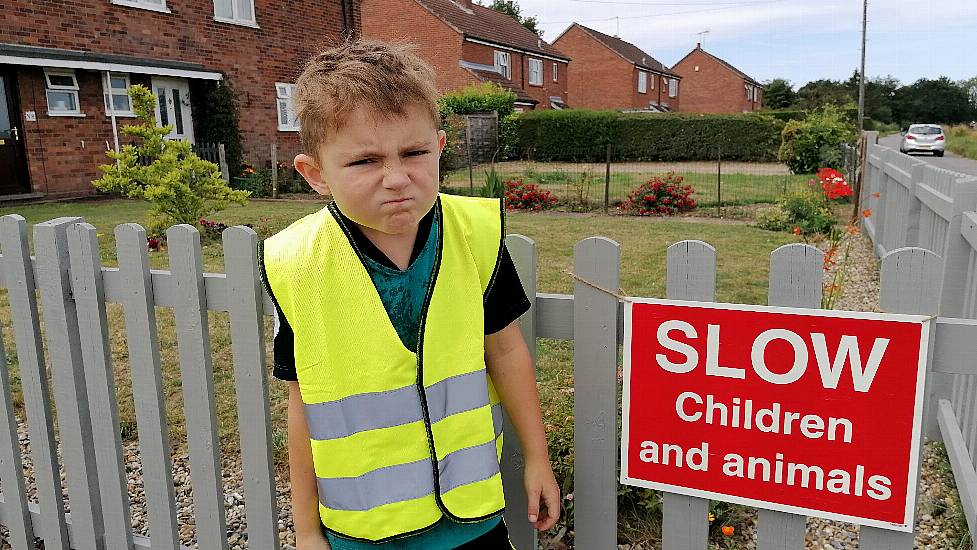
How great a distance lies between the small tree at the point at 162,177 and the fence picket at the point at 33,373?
19.2 ft

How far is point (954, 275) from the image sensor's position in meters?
3.61

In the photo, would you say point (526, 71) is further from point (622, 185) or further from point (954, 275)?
point (954, 275)

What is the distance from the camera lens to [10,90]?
43.3 ft

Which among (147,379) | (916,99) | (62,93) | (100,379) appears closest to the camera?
(147,379)

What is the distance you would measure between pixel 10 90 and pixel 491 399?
14915 millimetres

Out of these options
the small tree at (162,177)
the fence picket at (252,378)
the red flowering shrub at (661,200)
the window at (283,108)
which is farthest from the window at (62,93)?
the fence picket at (252,378)

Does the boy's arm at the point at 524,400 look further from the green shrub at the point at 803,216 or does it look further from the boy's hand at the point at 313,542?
the green shrub at the point at 803,216

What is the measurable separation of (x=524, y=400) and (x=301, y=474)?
1.69 ft

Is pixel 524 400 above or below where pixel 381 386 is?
below

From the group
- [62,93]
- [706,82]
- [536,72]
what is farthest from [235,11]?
[706,82]

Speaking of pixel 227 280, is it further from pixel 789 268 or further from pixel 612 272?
pixel 789 268

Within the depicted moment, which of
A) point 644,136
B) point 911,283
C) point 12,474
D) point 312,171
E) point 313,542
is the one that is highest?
point 644,136

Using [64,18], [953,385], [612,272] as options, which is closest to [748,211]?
[953,385]

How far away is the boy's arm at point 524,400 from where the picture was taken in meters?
1.63
